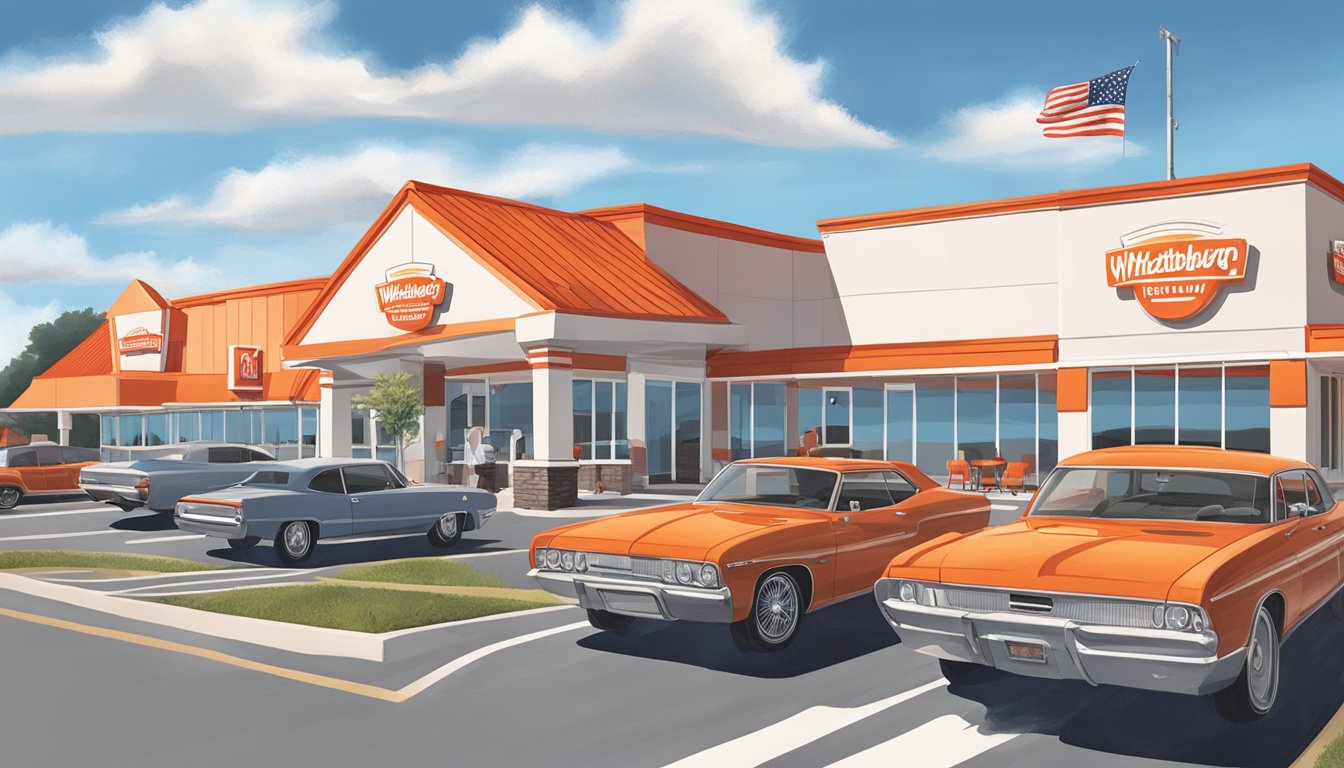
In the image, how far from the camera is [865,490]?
9969 millimetres

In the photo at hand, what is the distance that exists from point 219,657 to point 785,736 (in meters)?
4.80

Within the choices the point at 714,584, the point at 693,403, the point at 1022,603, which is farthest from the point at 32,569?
the point at 693,403

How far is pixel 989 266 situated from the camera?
2714cm

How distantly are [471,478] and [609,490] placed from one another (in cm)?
376

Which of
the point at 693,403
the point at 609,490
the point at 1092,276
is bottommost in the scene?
Result: the point at 609,490

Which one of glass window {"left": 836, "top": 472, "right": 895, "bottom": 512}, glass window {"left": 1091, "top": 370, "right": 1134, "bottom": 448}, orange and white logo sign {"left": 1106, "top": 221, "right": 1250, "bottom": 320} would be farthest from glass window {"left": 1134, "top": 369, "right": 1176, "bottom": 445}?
glass window {"left": 836, "top": 472, "right": 895, "bottom": 512}

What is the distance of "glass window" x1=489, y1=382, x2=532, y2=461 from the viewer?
28.6 meters

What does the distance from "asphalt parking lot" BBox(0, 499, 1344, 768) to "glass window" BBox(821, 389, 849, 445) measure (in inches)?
726

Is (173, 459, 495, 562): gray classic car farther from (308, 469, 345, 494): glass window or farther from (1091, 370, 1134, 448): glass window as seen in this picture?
(1091, 370, 1134, 448): glass window

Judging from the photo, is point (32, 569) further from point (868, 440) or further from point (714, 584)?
point (868, 440)

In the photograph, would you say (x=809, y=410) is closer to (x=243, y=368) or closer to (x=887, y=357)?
(x=887, y=357)

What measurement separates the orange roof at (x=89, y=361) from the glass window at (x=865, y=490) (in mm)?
45428

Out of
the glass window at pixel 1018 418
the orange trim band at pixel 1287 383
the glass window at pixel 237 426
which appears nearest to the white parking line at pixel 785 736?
the orange trim band at pixel 1287 383

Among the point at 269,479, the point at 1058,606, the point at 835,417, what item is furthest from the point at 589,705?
the point at 835,417
